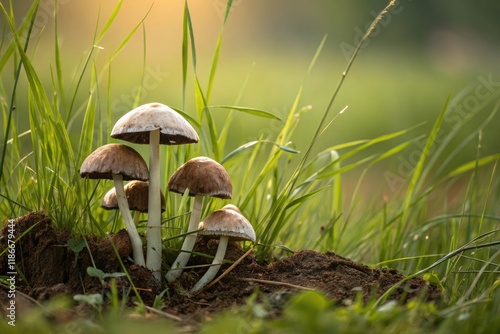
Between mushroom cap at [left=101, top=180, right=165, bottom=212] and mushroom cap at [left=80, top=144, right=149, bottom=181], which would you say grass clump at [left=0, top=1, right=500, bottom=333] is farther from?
mushroom cap at [left=80, top=144, right=149, bottom=181]

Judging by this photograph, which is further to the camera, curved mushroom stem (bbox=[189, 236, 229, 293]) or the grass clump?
curved mushroom stem (bbox=[189, 236, 229, 293])

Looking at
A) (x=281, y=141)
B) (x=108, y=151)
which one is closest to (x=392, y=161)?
(x=281, y=141)

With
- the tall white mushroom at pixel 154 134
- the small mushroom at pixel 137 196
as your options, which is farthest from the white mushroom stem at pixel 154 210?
the small mushroom at pixel 137 196

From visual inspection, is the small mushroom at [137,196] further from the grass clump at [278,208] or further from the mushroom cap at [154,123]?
the mushroom cap at [154,123]

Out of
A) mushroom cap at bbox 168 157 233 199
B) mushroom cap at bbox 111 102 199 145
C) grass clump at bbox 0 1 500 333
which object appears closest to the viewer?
grass clump at bbox 0 1 500 333

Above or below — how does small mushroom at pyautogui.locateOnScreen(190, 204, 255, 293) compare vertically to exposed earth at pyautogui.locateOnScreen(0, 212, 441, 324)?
above

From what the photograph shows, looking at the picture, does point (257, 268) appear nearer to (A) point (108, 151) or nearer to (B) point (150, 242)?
(B) point (150, 242)

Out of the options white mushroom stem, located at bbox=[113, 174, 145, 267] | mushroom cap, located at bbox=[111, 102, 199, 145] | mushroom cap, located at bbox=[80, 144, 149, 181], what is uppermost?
mushroom cap, located at bbox=[111, 102, 199, 145]

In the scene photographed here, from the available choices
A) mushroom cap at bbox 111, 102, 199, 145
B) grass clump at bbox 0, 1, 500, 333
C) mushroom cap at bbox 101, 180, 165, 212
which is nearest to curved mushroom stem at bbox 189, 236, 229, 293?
grass clump at bbox 0, 1, 500, 333
